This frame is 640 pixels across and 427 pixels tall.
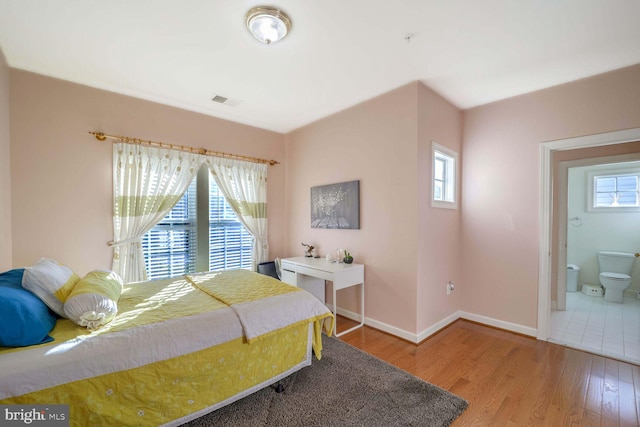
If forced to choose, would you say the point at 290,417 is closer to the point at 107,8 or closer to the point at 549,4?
the point at 107,8

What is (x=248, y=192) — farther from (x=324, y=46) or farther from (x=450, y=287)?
(x=450, y=287)

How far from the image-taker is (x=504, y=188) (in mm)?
3002

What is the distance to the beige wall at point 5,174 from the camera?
6.91ft

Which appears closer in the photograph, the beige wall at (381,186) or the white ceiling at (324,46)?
the white ceiling at (324,46)

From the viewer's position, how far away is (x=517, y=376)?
2104mm

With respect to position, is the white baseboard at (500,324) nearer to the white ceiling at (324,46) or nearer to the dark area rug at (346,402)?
the dark area rug at (346,402)

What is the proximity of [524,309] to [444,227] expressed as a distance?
3.91 ft

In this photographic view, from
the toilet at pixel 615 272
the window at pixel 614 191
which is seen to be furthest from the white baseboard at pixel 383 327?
the window at pixel 614 191

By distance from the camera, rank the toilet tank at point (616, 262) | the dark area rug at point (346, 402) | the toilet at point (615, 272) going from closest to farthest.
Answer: the dark area rug at point (346, 402)
the toilet at point (615, 272)
the toilet tank at point (616, 262)

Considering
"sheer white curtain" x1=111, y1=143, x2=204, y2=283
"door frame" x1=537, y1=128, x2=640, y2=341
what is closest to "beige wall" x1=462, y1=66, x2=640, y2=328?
"door frame" x1=537, y1=128, x2=640, y2=341

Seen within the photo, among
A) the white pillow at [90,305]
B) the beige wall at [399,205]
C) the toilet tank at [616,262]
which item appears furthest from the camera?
the toilet tank at [616,262]

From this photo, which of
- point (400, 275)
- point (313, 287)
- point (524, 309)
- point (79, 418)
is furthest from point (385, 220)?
point (79, 418)

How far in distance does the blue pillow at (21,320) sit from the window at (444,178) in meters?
3.15

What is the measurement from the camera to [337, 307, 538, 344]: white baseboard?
8.90ft
